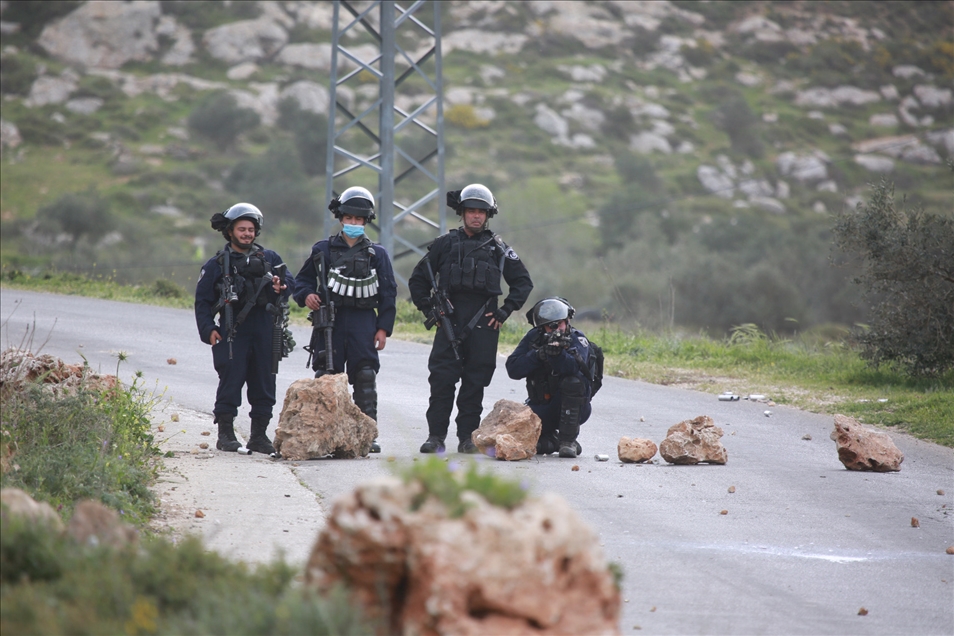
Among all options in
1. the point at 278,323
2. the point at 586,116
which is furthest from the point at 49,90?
the point at 278,323

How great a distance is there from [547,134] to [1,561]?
73.1 meters

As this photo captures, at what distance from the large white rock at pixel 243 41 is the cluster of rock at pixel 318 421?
72962 millimetres

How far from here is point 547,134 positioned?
247 ft

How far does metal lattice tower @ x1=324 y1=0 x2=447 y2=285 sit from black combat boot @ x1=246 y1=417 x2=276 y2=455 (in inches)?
297

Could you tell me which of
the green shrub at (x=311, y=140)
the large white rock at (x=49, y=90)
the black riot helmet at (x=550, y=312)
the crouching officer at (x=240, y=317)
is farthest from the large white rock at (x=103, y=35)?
the black riot helmet at (x=550, y=312)

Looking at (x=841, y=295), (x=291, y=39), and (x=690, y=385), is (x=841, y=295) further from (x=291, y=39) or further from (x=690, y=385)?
(x=291, y=39)

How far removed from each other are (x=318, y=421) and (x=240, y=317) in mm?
1308

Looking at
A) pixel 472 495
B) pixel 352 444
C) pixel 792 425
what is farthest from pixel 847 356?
pixel 472 495

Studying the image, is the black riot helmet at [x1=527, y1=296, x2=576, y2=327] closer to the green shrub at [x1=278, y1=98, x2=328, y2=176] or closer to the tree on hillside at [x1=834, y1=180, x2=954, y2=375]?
the tree on hillside at [x1=834, y1=180, x2=954, y2=375]

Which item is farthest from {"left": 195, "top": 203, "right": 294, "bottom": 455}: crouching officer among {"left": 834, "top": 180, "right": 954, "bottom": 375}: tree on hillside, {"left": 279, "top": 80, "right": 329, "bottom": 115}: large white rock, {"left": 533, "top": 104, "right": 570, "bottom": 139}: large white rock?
{"left": 533, "top": 104, "right": 570, "bottom": 139}: large white rock

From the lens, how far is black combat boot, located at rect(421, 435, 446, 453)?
9.23 metres

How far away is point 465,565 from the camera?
10.3 feet

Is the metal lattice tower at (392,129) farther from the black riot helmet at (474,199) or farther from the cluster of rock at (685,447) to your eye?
the cluster of rock at (685,447)

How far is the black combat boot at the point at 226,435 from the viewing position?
9.39m
